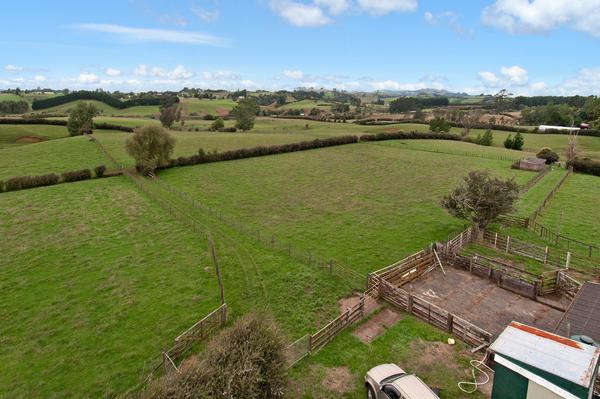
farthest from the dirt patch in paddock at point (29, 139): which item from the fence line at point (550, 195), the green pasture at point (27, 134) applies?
the fence line at point (550, 195)

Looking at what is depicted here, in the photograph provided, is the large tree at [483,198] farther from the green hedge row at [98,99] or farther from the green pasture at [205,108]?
the green hedge row at [98,99]

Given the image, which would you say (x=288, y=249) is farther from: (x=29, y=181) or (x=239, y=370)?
(x=29, y=181)

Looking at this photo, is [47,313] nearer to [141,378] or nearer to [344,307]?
[141,378]

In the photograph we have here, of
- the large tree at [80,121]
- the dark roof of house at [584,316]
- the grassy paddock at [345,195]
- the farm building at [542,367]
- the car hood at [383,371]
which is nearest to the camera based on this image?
the farm building at [542,367]

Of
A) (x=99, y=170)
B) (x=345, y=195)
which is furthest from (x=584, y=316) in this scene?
(x=99, y=170)

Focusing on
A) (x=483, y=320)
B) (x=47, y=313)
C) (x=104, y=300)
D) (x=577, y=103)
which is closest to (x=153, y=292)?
(x=104, y=300)
